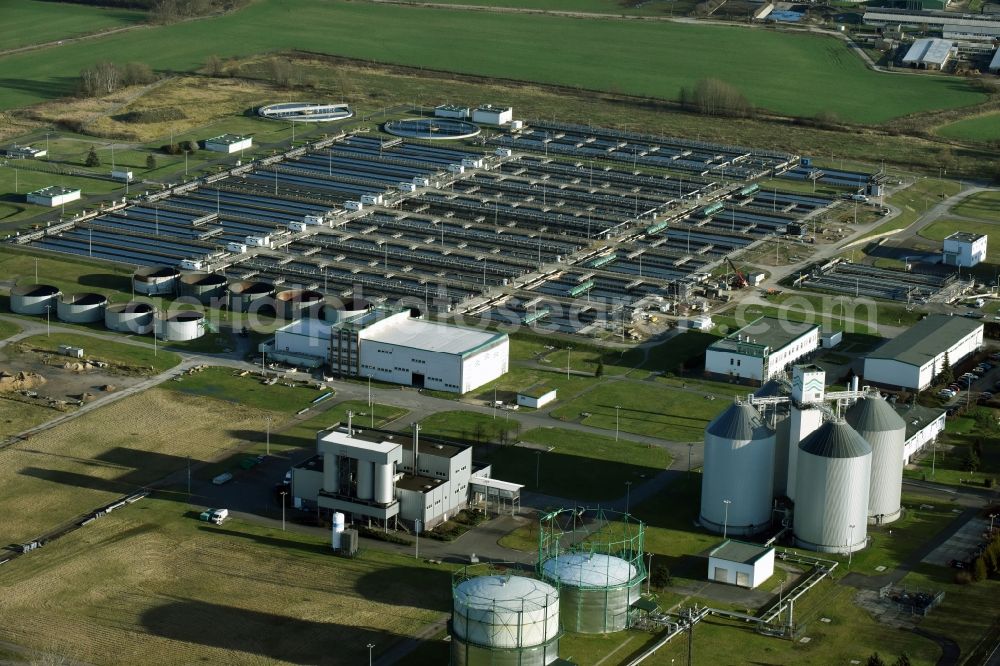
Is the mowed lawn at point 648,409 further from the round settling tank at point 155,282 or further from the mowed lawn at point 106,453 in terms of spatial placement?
the round settling tank at point 155,282

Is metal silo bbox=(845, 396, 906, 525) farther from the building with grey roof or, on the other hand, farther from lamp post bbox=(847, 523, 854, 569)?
the building with grey roof

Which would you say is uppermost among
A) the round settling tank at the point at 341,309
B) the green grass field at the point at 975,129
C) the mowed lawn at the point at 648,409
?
the green grass field at the point at 975,129

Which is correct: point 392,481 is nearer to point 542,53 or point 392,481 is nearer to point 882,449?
point 882,449

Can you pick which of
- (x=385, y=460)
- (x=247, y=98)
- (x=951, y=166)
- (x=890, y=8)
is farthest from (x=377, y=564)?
(x=890, y=8)

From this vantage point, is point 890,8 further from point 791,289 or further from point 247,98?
point 791,289

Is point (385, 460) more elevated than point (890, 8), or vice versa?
point (890, 8)

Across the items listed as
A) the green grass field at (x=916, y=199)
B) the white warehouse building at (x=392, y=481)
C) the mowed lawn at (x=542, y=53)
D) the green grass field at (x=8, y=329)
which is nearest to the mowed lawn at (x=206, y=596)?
the white warehouse building at (x=392, y=481)
